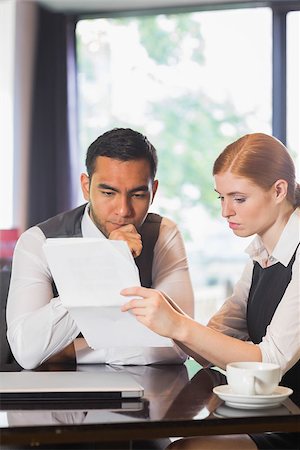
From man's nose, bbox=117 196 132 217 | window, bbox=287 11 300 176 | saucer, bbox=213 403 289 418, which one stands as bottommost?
saucer, bbox=213 403 289 418

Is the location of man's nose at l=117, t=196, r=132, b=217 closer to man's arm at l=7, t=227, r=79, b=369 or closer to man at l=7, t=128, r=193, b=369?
man at l=7, t=128, r=193, b=369

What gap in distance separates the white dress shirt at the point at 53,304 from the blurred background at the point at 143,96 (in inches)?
88.8

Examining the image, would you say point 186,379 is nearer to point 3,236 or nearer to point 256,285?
point 256,285

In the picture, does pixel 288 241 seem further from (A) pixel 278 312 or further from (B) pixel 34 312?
(B) pixel 34 312

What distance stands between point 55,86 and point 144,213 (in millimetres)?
2773

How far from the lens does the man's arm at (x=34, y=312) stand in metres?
1.87

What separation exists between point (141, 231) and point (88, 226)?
131 millimetres

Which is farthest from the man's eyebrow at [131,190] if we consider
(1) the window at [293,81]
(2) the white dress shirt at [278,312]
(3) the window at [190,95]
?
(3) the window at [190,95]

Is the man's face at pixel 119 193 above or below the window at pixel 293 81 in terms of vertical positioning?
below

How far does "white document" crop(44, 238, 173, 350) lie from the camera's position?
162cm

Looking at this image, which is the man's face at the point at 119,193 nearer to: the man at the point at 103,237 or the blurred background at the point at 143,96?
the man at the point at 103,237

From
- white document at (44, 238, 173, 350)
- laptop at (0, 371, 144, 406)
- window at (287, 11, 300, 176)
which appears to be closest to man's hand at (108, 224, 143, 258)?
white document at (44, 238, 173, 350)

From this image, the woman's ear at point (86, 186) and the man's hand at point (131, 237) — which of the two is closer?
the man's hand at point (131, 237)

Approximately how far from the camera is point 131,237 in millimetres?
1941
